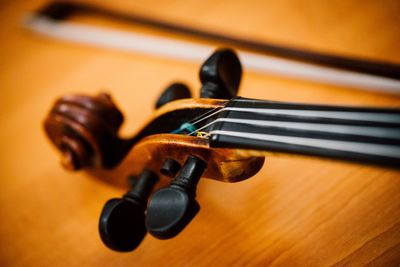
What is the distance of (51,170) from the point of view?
0.90m

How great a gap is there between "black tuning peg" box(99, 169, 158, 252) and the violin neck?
22 centimetres

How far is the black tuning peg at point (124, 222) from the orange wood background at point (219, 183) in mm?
146

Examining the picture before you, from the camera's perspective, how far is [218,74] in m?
0.56

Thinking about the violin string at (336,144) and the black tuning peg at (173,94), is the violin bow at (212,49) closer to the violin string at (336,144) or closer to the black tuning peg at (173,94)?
the black tuning peg at (173,94)

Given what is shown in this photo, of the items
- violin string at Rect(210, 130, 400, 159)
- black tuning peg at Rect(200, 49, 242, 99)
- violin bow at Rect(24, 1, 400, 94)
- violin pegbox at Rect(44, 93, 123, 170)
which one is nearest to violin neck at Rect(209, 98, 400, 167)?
violin string at Rect(210, 130, 400, 159)

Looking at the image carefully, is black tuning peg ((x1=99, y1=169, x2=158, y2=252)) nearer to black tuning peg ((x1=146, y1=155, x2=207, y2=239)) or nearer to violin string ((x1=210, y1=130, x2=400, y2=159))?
black tuning peg ((x1=146, y1=155, x2=207, y2=239))

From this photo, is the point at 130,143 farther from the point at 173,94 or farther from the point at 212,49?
the point at 212,49

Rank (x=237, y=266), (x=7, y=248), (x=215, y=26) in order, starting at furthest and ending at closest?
1. (x=215, y=26)
2. (x=7, y=248)
3. (x=237, y=266)

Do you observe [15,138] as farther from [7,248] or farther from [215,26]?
[215,26]

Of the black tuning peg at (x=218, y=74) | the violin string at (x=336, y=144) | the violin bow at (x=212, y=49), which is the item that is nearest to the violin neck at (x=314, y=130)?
the violin string at (x=336, y=144)

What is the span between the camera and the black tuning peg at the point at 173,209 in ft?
1.28

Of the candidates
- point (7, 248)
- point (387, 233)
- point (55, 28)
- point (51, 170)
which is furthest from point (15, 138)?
point (387, 233)

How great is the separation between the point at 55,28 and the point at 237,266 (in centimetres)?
124

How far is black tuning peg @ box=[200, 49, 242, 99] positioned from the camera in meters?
0.56
